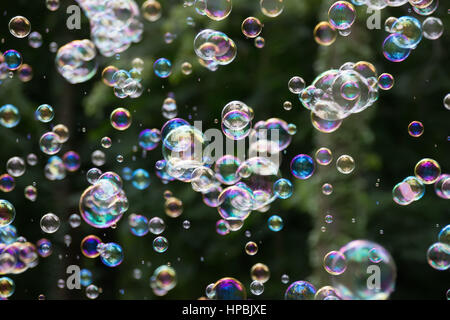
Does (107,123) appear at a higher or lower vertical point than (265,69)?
lower

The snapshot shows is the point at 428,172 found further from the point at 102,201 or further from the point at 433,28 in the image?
the point at 102,201

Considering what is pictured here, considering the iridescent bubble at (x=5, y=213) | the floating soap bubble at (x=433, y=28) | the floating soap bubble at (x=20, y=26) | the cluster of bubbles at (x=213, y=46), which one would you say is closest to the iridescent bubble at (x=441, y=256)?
the floating soap bubble at (x=433, y=28)

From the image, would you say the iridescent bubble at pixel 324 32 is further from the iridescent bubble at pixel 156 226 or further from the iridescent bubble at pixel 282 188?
the iridescent bubble at pixel 156 226

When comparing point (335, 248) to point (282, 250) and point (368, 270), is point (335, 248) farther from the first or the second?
point (282, 250)

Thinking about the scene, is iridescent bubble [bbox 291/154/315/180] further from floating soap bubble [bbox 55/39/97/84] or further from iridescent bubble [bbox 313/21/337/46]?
floating soap bubble [bbox 55/39/97/84]

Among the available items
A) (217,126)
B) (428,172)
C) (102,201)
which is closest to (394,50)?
(428,172)

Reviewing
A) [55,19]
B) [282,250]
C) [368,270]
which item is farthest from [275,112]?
[368,270]
